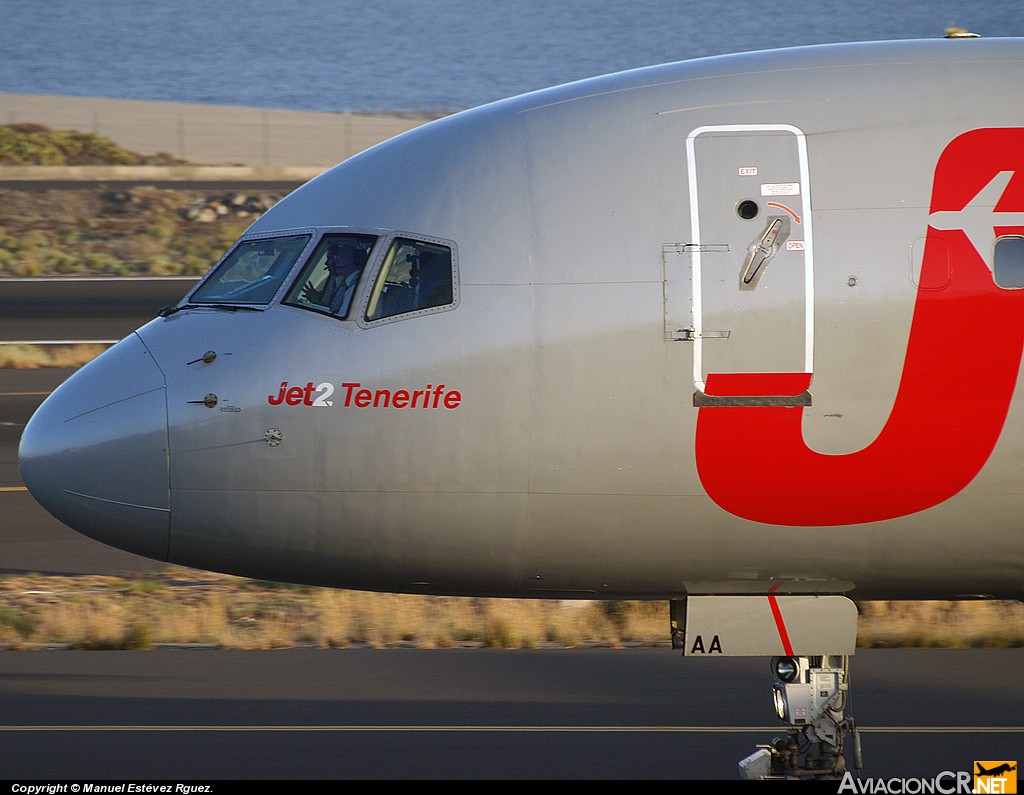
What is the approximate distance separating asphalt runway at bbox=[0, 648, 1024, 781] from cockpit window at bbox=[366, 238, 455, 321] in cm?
356

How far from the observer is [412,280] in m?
7.46

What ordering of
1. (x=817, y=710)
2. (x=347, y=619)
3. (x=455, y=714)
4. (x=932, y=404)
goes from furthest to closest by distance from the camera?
1. (x=347, y=619)
2. (x=455, y=714)
3. (x=817, y=710)
4. (x=932, y=404)

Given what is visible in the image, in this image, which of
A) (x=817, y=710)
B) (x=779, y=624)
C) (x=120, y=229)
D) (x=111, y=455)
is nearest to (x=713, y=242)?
(x=779, y=624)

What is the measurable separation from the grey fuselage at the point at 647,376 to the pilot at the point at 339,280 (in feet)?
0.25

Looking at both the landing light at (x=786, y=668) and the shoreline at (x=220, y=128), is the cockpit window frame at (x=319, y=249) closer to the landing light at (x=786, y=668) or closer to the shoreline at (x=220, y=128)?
the landing light at (x=786, y=668)

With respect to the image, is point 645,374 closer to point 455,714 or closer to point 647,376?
point 647,376

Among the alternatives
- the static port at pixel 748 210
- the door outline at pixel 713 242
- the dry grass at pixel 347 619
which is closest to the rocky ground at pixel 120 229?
the dry grass at pixel 347 619

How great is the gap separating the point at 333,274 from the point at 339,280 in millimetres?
63

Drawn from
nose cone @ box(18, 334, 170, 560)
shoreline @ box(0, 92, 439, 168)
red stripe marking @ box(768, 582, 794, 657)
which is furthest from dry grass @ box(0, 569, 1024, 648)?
shoreline @ box(0, 92, 439, 168)

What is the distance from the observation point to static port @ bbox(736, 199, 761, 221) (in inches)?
283

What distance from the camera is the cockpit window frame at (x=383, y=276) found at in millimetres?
7355

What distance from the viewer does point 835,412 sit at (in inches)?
279

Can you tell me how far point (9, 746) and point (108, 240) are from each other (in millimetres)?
39989

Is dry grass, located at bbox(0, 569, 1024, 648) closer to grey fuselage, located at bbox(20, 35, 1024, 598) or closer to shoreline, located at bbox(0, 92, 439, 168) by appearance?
grey fuselage, located at bbox(20, 35, 1024, 598)
